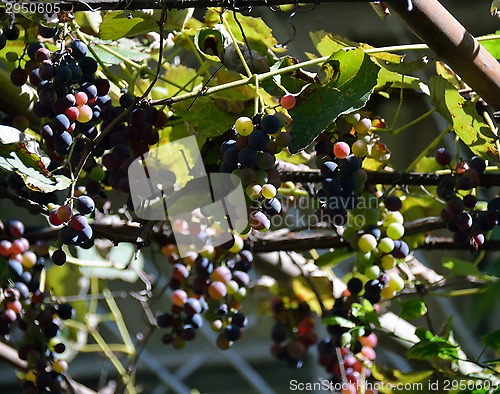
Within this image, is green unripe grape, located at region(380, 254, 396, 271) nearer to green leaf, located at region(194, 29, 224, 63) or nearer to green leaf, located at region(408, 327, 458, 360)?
green leaf, located at region(408, 327, 458, 360)

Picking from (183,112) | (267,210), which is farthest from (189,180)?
(267,210)

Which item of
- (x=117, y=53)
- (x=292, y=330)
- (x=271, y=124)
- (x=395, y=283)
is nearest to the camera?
(x=271, y=124)

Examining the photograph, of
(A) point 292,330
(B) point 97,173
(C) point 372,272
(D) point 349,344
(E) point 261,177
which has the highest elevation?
(E) point 261,177

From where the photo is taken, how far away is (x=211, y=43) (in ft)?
Answer: 2.46

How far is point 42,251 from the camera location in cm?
100

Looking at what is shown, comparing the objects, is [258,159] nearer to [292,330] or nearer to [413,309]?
[413,309]

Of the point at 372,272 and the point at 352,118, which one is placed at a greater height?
the point at 352,118

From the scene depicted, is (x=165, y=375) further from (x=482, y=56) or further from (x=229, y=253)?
(x=482, y=56)

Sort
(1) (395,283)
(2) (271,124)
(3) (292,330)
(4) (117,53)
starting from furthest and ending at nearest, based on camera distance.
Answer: (3) (292,330) → (1) (395,283) → (4) (117,53) → (2) (271,124)

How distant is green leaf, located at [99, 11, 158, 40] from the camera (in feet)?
2.51

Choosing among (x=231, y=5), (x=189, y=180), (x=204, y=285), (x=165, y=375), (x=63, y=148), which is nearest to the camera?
(x=231, y=5)

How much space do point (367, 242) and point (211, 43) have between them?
298 millimetres

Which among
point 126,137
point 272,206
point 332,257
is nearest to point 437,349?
point 332,257

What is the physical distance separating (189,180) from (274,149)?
0.20 meters
